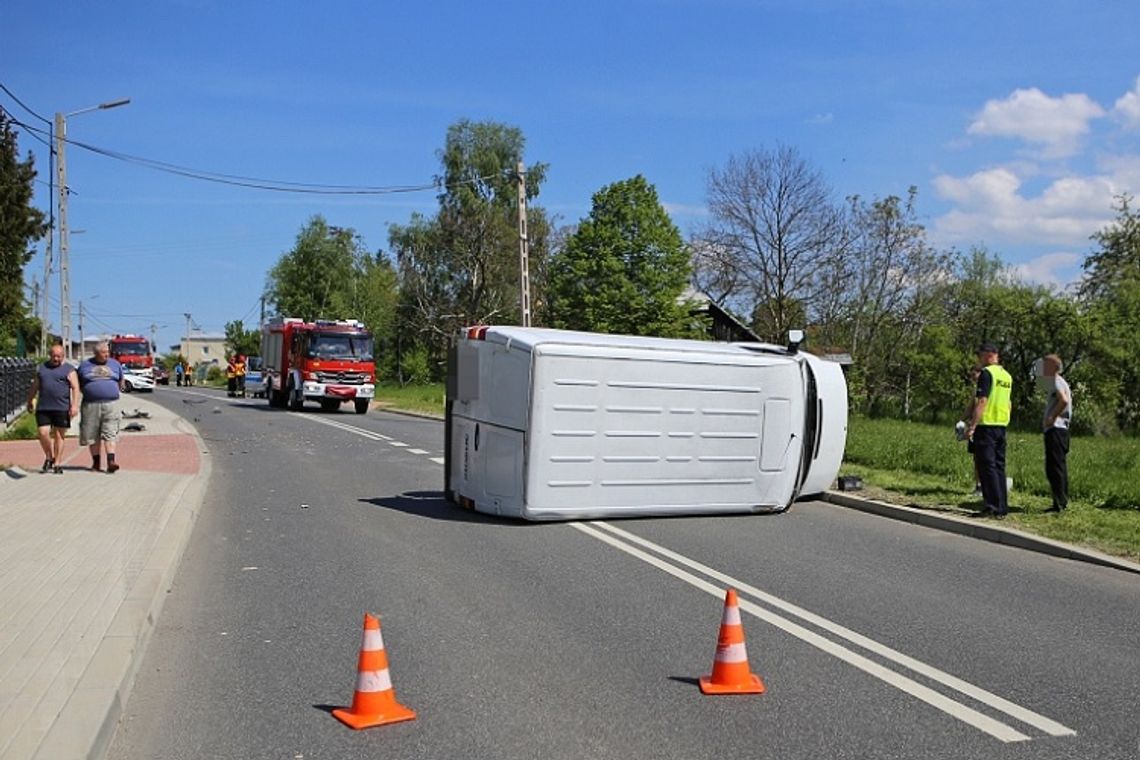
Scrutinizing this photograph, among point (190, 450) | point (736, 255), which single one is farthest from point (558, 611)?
point (736, 255)

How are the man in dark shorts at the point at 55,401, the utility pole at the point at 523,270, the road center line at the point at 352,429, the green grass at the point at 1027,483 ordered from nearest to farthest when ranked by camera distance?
the green grass at the point at 1027,483 → the man in dark shorts at the point at 55,401 → the road center line at the point at 352,429 → the utility pole at the point at 523,270

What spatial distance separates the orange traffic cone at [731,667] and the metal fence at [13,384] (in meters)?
23.4

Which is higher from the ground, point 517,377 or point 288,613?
point 517,377

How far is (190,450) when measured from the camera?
64.7 feet

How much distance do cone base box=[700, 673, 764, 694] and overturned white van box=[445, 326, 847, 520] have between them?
573 cm

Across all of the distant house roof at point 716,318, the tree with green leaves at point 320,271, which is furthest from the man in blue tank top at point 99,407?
the tree with green leaves at point 320,271

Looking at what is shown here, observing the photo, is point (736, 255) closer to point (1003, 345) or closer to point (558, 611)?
point (1003, 345)

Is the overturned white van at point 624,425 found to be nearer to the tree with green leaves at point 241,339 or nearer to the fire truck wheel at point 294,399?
the fire truck wheel at point 294,399

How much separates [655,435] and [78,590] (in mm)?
5977

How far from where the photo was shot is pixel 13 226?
43688mm

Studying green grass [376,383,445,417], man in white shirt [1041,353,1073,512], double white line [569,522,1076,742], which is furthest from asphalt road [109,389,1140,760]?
green grass [376,383,445,417]

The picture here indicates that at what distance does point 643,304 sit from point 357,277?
34736mm

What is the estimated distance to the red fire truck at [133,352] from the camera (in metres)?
55.4

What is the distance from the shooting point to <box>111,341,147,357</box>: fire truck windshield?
5575cm
